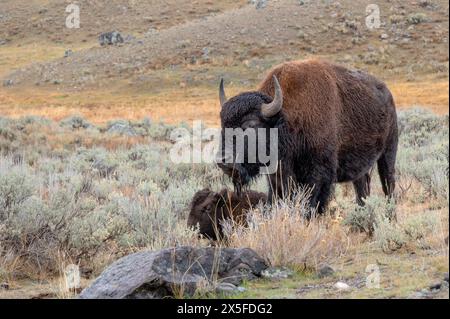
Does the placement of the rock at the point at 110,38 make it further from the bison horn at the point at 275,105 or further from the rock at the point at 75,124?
the bison horn at the point at 275,105

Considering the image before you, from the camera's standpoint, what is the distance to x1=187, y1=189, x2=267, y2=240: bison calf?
9.25m

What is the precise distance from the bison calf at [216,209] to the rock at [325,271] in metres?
2.84

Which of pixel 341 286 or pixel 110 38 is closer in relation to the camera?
pixel 341 286

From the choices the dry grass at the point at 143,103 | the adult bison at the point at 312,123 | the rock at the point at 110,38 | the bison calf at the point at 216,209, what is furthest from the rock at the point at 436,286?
the rock at the point at 110,38

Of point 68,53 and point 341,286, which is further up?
point 341,286

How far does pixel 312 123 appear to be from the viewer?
8820 mm

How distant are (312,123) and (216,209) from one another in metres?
1.70

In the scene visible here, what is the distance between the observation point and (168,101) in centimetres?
4725

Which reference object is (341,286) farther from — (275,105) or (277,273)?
(275,105)

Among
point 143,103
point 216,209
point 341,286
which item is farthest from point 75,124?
point 341,286

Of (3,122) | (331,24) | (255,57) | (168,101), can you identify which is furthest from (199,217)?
(331,24)

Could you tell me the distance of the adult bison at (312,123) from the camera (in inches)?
331

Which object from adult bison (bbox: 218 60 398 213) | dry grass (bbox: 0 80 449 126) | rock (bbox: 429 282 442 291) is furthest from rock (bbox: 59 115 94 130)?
rock (bbox: 429 282 442 291)
